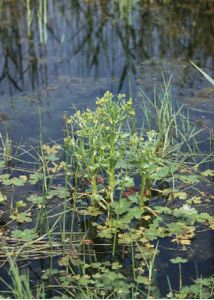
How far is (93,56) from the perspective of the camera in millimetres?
5441

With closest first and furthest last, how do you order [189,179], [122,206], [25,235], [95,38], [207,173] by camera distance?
[25,235]
[122,206]
[189,179]
[207,173]
[95,38]

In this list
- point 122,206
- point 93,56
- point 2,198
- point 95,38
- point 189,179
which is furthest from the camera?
point 95,38

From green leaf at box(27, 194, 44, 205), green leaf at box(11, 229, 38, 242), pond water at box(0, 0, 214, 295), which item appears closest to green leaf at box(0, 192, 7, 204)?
green leaf at box(27, 194, 44, 205)

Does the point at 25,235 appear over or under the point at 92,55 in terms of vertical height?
under

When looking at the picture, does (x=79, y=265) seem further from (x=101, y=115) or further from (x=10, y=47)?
(x=10, y=47)

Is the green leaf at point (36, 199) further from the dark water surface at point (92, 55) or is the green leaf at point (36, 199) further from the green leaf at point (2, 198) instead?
the dark water surface at point (92, 55)

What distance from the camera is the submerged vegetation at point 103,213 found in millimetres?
2652

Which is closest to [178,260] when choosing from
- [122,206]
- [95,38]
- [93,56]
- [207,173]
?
[122,206]

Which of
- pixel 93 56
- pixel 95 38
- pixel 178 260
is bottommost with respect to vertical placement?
pixel 178 260

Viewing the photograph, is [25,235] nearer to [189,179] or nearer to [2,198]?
[2,198]

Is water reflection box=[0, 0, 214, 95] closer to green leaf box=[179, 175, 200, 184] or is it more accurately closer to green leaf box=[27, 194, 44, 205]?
green leaf box=[179, 175, 200, 184]

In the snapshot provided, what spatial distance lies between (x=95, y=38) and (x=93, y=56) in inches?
18.9

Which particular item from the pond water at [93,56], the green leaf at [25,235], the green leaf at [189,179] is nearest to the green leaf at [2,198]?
the green leaf at [25,235]

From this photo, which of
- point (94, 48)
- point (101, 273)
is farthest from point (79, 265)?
point (94, 48)
